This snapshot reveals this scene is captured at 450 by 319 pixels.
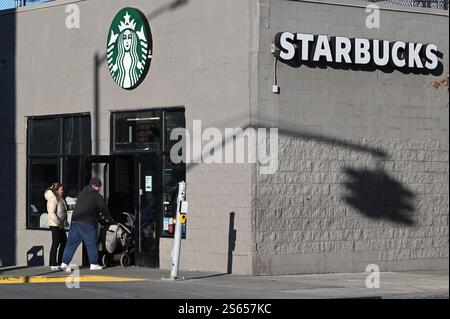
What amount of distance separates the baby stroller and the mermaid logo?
2.85 m

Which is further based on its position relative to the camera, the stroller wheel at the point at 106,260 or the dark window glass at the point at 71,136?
the dark window glass at the point at 71,136

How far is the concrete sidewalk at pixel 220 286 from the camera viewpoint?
15273mm

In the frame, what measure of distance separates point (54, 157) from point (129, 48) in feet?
11.5

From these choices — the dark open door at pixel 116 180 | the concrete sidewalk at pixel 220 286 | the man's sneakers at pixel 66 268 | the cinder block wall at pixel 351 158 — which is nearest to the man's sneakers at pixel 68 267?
the man's sneakers at pixel 66 268

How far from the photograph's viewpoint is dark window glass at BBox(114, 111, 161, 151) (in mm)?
20688

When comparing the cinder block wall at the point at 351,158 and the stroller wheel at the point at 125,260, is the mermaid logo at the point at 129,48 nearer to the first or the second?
the cinder block wall at the point at 351,158

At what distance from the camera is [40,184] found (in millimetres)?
23531

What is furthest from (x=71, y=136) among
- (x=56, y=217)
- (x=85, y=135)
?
(x=56, y=217)

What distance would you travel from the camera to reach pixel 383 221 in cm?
2034

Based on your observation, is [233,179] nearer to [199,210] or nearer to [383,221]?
[199,210]

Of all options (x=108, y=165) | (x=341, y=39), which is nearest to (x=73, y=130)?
(x=108, y=165)

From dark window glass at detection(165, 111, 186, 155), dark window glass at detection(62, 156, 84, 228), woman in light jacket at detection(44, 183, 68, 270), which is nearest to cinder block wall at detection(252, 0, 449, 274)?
dark window glass at detection(165, 111, 186, 155)

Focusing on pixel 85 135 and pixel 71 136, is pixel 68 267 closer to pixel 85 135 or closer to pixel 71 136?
pixel 85 135

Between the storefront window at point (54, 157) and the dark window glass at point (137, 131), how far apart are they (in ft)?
3.15
